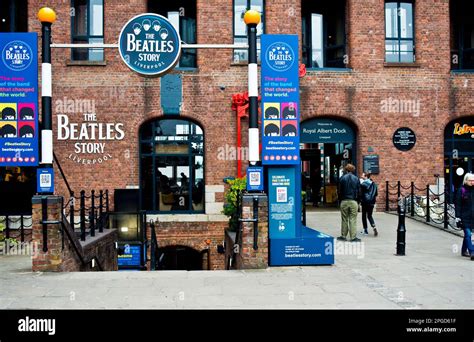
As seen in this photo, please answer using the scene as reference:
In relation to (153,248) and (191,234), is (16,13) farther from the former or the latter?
(191,234)

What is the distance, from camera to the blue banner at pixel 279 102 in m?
9.71

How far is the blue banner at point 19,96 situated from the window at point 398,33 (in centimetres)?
1273

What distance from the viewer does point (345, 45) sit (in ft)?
59.9

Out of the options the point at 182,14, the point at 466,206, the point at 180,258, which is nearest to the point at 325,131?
the point at 182,14

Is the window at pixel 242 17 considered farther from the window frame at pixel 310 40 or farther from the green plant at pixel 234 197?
the green plant at pixel 234 197

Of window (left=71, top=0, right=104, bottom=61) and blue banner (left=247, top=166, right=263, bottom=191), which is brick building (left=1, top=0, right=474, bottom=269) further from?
blue banner (left=247, top=166, right=263, bottom=191)

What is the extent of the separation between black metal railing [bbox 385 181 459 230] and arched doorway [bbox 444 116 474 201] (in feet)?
2.21

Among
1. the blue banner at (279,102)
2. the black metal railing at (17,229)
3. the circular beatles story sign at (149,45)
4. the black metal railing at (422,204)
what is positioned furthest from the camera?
the black metal railing at (422,204)

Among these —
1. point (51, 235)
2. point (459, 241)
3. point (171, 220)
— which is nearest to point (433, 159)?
point (459, 241)

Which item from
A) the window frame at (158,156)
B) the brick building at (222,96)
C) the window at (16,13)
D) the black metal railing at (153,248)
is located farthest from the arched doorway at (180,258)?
the window at (16,13)

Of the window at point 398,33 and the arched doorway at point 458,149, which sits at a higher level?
the window at point 398,33

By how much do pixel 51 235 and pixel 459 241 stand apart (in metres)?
9.50

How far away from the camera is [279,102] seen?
9766 millimetres

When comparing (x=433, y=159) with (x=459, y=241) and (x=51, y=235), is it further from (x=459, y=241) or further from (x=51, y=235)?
(x=51, y=235)
